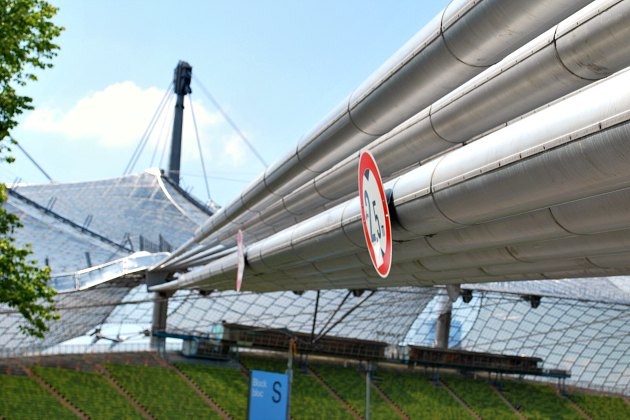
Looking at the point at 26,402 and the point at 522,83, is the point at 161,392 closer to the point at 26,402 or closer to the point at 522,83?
the point at 26,402

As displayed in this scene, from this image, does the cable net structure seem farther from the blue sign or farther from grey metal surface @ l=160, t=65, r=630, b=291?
grey metal surface @ l=160, t=65, r=630, b=291

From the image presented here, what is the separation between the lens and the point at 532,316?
80250mm

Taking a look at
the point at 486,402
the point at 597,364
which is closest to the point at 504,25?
the point at 486,402

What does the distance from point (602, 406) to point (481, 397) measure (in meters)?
12.1

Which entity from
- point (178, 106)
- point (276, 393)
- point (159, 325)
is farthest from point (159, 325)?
point (178, 106)

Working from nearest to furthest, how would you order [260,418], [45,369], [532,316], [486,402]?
[260,418], [45,369], [486,402], [532,316]

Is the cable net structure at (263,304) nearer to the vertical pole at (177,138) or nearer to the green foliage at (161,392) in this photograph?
the green foliage at (161,392)

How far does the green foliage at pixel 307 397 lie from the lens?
5734 cm

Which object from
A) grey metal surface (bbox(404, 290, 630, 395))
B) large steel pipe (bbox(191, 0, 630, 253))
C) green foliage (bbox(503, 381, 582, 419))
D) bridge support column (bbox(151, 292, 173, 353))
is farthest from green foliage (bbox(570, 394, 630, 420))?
large steel pipe (bbox(191, 0, 630, 253))

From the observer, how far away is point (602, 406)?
7100 centimetres

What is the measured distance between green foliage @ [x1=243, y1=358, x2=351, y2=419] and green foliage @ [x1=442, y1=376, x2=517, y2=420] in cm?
1315

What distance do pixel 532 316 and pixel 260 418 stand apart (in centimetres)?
5878

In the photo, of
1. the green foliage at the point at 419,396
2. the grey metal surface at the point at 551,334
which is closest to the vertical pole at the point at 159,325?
the green foliage at the point at 419,396

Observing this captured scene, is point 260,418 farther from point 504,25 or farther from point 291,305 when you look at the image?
point 291,305
